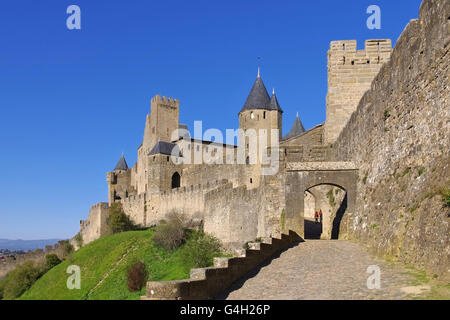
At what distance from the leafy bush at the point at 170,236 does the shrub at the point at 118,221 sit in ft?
47.6

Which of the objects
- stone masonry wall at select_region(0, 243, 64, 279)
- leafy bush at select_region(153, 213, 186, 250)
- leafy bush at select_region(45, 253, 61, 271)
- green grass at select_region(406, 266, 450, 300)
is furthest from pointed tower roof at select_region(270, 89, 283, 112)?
green grass at select_region(406, 266, 450, 300)

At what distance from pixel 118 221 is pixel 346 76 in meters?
32.7

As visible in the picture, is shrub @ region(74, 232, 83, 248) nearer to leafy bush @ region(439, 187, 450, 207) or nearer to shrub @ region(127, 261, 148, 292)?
shrub @ region(127, 261, 148, 292)

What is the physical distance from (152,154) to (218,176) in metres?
14.1

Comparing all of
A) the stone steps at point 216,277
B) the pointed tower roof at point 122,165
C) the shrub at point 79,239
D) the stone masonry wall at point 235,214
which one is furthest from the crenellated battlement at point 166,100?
the stone steps at point 216,277

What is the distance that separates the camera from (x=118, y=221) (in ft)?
169

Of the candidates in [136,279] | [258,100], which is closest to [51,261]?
[136,279]

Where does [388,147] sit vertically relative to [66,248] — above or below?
above

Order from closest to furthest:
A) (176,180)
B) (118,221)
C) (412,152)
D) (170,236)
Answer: (412,152), (170,236), (118,221), (176,180)

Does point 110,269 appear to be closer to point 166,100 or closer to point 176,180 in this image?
point 176,180

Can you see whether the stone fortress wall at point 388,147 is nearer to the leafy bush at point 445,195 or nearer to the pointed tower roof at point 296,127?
the leafy bush at point 445,195

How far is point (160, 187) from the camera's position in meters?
50.7

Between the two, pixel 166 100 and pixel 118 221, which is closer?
pixel 118 221

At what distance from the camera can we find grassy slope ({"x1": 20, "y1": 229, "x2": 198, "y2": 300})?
103ft
